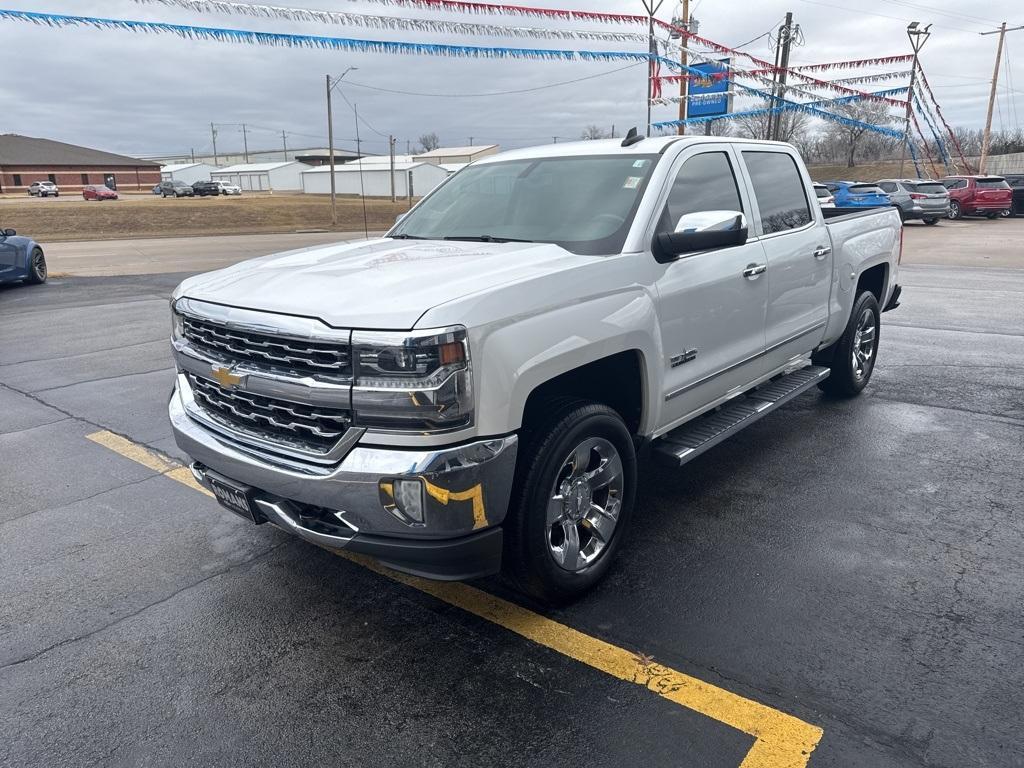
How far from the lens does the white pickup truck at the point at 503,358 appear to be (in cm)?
274

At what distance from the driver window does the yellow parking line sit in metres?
1.99

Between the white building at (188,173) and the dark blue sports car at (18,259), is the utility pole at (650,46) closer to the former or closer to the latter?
the dark blue sports car at (18,259)

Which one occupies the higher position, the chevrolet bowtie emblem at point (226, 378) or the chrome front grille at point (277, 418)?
the chevrolet bowtie emblem at point (226, 378)

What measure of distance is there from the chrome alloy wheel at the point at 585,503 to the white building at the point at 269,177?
107518 millimetres

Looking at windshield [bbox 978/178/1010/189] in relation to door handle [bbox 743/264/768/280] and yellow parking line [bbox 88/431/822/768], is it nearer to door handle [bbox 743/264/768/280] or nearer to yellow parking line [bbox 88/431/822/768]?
door handle [bbox 743/264/768/280]

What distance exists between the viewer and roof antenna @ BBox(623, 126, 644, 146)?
4371 millimetres

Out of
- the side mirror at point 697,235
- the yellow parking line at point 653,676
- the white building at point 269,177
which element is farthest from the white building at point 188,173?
the yellow parking line at point 653,676

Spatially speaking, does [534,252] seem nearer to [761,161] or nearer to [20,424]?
[761,161]

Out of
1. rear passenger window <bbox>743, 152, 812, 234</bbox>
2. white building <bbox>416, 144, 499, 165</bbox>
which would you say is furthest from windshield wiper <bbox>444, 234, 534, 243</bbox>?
white building <bbox>416, 144, 499, 165</bbox>

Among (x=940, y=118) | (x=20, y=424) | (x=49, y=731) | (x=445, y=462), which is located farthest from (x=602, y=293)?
(x=940, y=118)

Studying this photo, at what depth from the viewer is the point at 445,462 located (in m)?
2.70

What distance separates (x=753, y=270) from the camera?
4395 millimetres

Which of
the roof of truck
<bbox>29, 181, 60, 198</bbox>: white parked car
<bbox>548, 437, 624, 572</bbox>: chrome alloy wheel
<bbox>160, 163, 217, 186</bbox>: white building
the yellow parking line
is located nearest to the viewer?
the yellow parking line

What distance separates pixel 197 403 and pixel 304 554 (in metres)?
0.95
